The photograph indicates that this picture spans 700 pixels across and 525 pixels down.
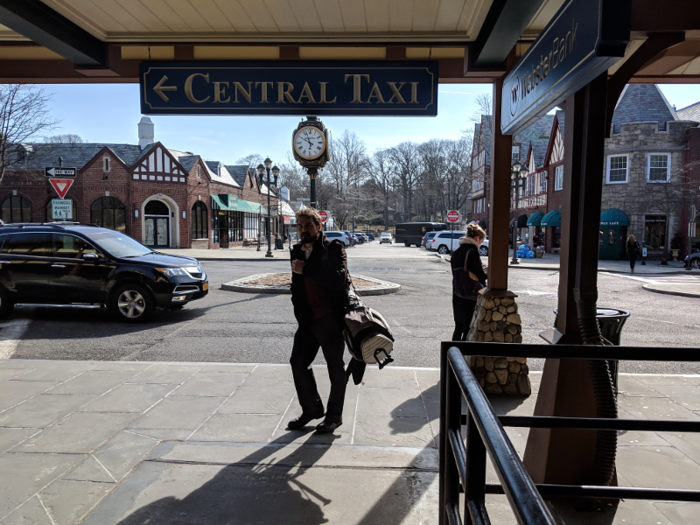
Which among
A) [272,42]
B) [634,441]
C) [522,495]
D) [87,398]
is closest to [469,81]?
[272,42]

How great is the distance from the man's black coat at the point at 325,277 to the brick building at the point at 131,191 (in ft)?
112

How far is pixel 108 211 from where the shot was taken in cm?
3488

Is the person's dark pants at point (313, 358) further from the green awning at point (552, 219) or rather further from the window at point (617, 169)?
the green awning at point (552, 219)

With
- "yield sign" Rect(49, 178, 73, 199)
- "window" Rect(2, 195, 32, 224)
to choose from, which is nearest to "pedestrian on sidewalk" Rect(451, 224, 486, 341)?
"yield sign" Rect(49, 178, 73, 199)

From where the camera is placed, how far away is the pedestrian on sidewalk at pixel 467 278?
5461mm

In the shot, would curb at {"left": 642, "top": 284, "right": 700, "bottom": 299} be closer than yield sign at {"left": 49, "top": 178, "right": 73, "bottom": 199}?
No

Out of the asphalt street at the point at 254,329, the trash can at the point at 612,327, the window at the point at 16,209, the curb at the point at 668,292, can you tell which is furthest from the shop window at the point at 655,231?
the window at the point at 16,209

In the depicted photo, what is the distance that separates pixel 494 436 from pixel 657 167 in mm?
33244

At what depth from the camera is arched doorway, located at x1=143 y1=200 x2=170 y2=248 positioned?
118 feet

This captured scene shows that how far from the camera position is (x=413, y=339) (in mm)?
7730

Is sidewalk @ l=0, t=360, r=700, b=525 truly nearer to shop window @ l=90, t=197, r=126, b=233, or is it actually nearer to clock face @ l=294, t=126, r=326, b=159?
clock face @ l=294, t=126, r=326, b=159

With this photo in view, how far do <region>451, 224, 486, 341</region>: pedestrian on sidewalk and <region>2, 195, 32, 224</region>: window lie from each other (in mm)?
36964

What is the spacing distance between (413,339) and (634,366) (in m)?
3.05

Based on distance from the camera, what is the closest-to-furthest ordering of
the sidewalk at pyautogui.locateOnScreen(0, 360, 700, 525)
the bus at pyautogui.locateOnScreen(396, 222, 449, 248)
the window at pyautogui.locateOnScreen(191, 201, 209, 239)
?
the sidewalk at pyautogui.locateOnScreen(0, 360, 700, 525) → the window at pyautogui.locateOnScreen(191, 201, 209, 239) → the bus at pyautogui.locateOnScreen(396, 222, 449, 248)
